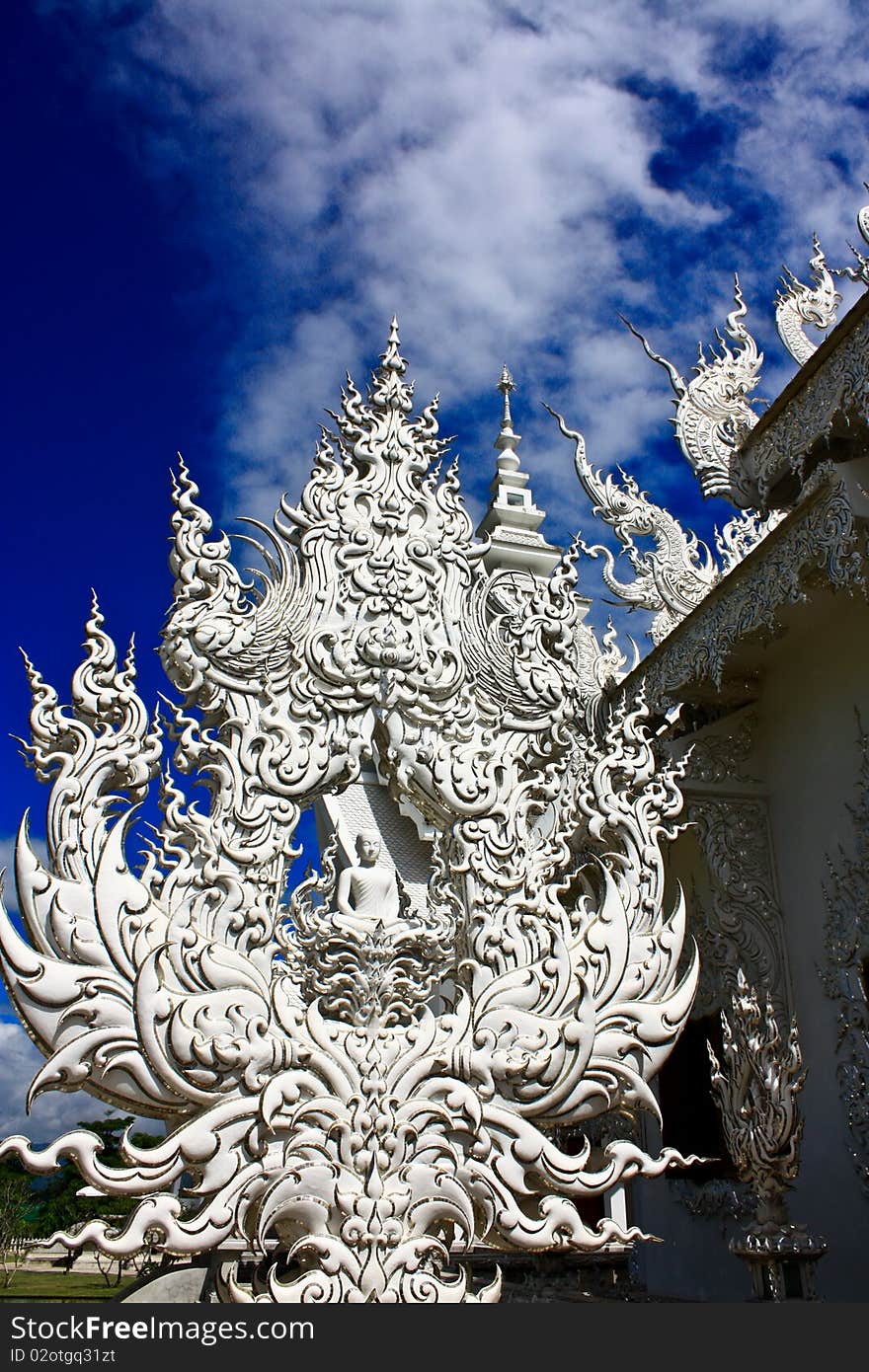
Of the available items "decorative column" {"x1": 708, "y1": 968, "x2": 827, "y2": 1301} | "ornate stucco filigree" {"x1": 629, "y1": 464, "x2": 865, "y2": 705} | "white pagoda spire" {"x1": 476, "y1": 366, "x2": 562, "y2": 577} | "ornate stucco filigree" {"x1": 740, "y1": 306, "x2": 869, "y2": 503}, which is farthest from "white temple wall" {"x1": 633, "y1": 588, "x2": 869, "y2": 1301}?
"white pagoda spire" {"x1": 476, "y1": 366, "x2": 562, "y2": 577}

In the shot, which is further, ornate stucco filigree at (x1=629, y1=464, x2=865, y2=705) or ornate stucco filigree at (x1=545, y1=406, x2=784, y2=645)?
ornate stucco filigree at (x1=545, y1=406, x2=784, y2=645)

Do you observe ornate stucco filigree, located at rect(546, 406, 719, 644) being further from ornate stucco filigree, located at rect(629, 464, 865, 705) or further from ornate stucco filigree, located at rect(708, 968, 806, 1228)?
ornate stucco filigree, located at rect(708, 968, 806, 1228)

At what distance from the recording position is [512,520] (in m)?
10.2

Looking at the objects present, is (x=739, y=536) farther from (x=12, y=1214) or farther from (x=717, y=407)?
(x=12, y=1214)

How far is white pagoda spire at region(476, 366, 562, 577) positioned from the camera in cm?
970

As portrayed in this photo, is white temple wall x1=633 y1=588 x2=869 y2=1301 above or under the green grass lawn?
above

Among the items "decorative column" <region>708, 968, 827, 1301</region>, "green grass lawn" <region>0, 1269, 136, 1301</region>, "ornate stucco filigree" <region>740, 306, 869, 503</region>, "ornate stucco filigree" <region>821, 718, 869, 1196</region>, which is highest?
"ornate stucco filigree" <region>740, 306, 869, 503</region>

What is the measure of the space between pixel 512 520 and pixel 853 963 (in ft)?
19.5

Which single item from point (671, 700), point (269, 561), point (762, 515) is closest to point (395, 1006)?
point (269, 561)

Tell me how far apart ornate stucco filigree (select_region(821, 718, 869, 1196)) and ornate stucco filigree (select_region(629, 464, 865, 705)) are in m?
0.84

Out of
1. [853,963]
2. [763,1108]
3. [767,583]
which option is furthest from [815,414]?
[763,1108]

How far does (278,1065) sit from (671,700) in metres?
3.59

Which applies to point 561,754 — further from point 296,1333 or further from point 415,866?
point 296,1333

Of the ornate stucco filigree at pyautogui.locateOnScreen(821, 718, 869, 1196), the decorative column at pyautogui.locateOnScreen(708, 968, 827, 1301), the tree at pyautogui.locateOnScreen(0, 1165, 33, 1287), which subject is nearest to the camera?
the decorative column at pyautogui.locateOnScreen(708, 968, 827, 1301)
